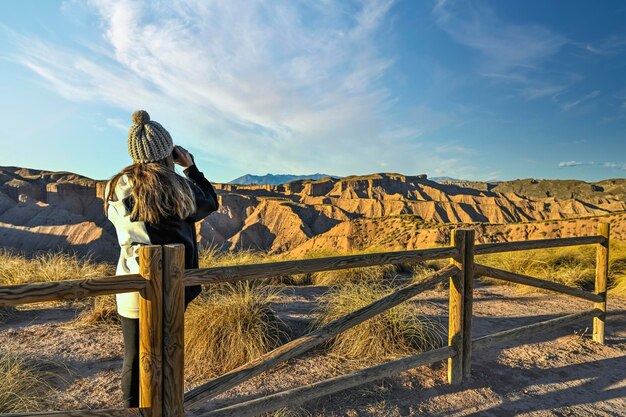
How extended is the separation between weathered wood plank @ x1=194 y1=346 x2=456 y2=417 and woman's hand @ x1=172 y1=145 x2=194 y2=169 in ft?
5.07

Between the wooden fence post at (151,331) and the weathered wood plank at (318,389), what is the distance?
0.51 m

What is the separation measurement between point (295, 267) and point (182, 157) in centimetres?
104

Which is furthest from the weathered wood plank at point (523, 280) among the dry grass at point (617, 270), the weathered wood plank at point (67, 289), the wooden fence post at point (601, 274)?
the dry grass at point (617, 270)

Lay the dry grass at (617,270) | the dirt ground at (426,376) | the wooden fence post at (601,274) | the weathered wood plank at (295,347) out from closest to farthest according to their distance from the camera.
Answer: the weathered wood plank at (295,347) < the dirt ground at (426,376) < the wooden fence post at (601,274) < the dry grass at (617,270)

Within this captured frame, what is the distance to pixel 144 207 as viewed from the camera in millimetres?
1765

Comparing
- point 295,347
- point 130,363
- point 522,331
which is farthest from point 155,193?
point 522,331

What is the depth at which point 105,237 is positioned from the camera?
31000mm

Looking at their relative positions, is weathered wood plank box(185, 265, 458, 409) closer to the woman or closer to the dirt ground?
the woman

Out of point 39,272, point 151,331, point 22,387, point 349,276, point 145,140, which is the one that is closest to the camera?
point 151,331

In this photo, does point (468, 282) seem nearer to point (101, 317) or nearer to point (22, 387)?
point (22, 387)

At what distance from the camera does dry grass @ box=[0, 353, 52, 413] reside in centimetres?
271

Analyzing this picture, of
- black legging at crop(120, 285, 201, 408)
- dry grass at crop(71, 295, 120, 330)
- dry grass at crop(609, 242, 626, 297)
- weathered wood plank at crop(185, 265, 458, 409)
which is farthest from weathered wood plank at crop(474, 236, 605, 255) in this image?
dry grass at crop(71, 295, 120, 330)

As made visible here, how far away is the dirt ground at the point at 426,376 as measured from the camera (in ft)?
10.3

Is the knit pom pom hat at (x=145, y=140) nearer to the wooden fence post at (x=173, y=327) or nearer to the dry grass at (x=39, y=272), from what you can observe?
the wooden fence post at (x=173, y=327)
